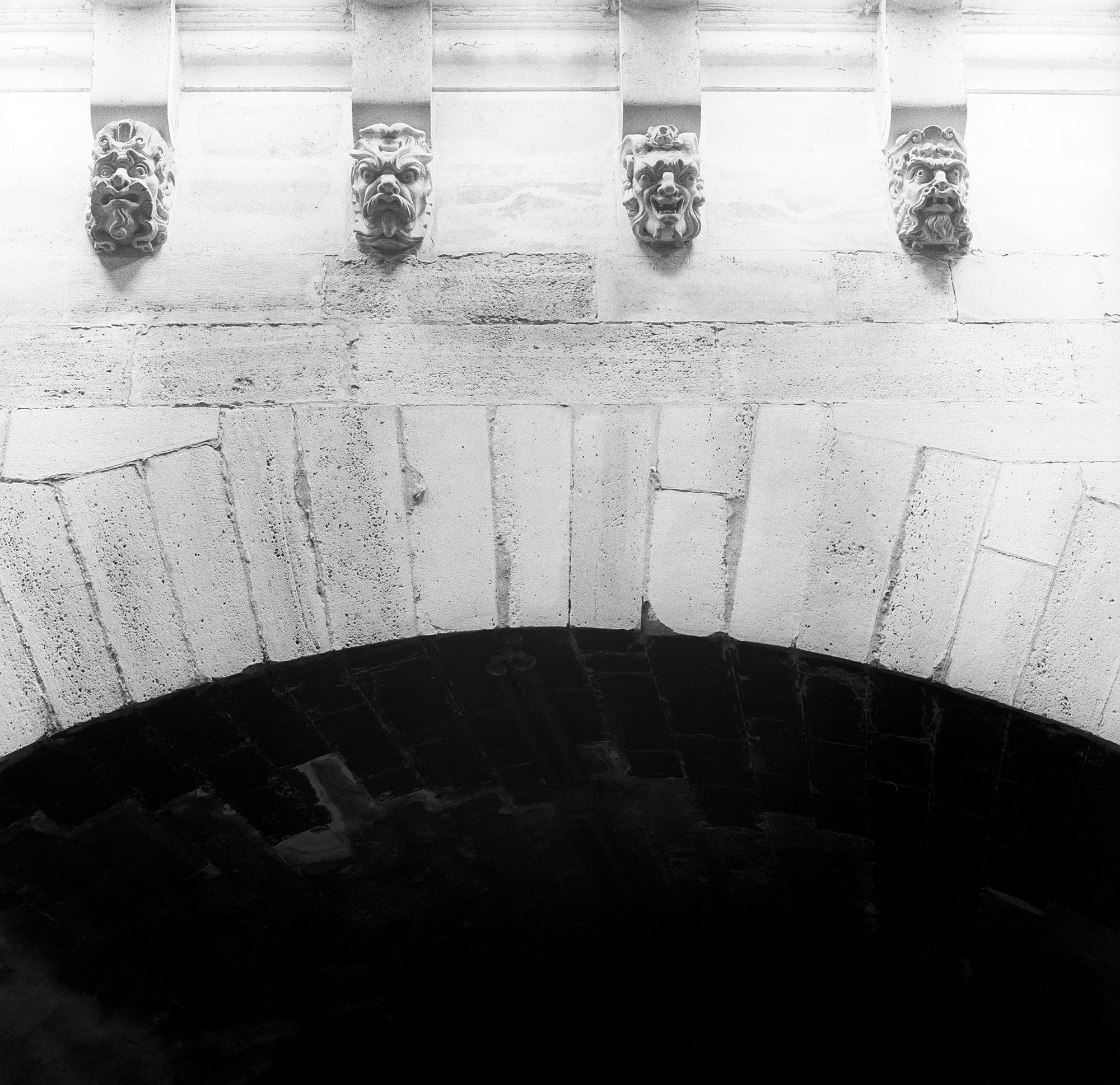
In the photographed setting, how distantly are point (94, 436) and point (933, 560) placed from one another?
208 centimetres

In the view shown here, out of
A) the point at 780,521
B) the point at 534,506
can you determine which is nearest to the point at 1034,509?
the point at 780,521

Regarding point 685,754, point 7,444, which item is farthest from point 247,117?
point 685,754

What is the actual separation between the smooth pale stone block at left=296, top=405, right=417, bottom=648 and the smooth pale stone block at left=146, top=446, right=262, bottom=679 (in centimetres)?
20

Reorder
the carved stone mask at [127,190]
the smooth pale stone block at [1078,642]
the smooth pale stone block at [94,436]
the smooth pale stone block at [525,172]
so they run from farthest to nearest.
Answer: the smooth pale stone block at [525,172] < the carved stone mask at [127,190] < the smooth pale stone block at [94,436] < the smooth pale stone block at [1078,642]

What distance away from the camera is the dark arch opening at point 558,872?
11.6 feet

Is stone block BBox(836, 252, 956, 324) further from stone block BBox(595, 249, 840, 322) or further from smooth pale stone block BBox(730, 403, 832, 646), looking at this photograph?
smooth pale stone block BBox(730, 403, 832, 646)

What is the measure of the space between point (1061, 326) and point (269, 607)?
214cm

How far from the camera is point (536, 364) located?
348 centimetres

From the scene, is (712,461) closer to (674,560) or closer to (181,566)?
(674,560)

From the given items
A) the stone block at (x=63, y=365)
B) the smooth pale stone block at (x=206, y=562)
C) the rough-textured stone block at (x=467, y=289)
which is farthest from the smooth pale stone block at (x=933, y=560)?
the stone block at (x=63, y=365)

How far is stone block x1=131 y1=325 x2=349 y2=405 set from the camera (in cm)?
344

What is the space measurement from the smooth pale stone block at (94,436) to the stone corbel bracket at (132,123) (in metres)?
0.47

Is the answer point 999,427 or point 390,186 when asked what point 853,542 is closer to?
point 999,427

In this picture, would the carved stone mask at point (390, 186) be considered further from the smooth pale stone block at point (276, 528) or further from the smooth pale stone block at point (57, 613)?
the smooth pale stone block at point (57, 613)
